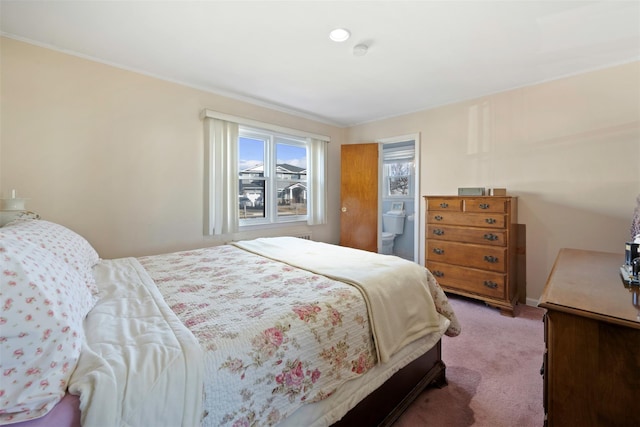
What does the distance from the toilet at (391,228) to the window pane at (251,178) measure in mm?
2540

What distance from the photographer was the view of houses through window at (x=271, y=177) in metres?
3.48

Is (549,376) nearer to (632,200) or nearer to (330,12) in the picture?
(330,12)

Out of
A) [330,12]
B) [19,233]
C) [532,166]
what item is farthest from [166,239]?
[532,166]

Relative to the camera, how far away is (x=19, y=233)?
1.23 metres

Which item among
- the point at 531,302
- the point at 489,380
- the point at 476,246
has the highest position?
the point at 476,246

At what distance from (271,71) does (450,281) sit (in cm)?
294

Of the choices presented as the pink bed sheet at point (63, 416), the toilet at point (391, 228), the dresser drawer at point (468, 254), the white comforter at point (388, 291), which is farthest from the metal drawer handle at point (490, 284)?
the pink bed sheet at point (63, 416)

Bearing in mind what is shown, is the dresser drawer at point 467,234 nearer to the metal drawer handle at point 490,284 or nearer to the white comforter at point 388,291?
the metal drawer handle at point 490,284

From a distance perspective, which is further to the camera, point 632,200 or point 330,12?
point 632,200

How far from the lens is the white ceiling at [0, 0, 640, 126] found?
1757mm

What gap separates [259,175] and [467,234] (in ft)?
8.58

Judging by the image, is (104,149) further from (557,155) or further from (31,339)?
(557,155)

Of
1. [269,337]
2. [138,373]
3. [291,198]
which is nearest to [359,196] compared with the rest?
[291,198]

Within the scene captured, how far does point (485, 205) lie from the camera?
279 centimetres
